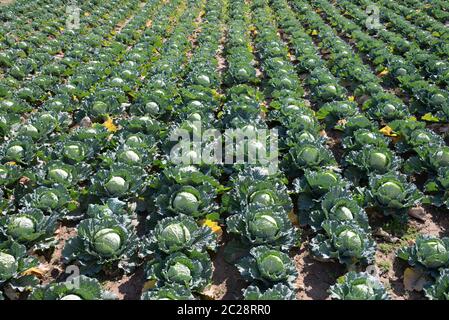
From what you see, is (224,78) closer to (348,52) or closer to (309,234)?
(348,52)

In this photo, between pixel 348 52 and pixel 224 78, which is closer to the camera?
pixel 224 78

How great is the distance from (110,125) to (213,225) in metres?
3.96

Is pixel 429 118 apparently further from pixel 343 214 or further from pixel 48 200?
pixel 48 200

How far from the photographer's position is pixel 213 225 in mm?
6086

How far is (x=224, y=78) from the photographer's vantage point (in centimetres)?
1138

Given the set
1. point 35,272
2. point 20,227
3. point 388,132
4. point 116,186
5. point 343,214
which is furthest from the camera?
point 388,132

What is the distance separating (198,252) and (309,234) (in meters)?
1.89

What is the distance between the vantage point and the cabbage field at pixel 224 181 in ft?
17.2

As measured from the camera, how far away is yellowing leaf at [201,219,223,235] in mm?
6031

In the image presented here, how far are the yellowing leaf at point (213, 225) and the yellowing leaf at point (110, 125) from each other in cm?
353

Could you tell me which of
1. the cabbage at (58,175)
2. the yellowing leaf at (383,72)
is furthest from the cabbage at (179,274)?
the yellowing leaf at (383,72)

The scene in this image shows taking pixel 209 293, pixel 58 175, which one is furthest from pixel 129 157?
pixel 209 293
